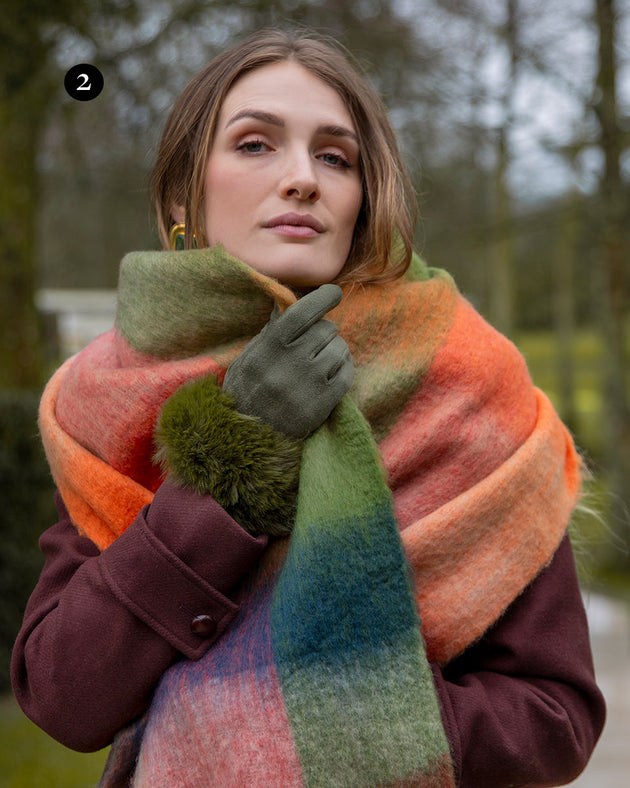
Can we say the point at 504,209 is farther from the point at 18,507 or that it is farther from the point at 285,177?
the point at 285,177

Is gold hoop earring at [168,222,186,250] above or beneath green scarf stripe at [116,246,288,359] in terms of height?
above

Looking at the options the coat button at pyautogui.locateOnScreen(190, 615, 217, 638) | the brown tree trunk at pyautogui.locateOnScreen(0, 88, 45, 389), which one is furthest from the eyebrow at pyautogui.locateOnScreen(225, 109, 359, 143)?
the brown tree trunk at pyautogui.locateOnScreen(0, 88, 45, 389)

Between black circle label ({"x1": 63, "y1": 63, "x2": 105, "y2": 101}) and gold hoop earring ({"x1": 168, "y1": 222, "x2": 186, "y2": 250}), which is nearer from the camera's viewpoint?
gold hoop earring ({"x1": 168, "y1": 222, "x2": 186, "y2": 250})

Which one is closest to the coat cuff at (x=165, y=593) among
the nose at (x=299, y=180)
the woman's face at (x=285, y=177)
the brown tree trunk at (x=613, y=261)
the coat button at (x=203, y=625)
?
the coat button at (x=203, y=625)

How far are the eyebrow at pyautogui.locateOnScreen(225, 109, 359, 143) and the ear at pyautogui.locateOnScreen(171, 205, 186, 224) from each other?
22 cm

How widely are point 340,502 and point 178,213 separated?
752mm

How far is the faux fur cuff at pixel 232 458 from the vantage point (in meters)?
1.35

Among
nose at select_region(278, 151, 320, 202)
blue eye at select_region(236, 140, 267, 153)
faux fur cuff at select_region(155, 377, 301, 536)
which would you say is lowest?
faux fur cuff at select_region(155, 377, 301, 536)

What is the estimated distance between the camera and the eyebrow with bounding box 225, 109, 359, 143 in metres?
1.55

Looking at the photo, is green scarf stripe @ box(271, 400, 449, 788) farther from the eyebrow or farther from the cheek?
the eyebrow

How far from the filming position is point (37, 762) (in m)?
4.00

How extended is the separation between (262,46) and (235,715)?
4.05 feet

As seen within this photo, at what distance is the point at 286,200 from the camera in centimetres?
152

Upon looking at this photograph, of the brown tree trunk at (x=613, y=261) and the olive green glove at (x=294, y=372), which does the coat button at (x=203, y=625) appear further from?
the brown tree trunk at (x=613, y=261)
